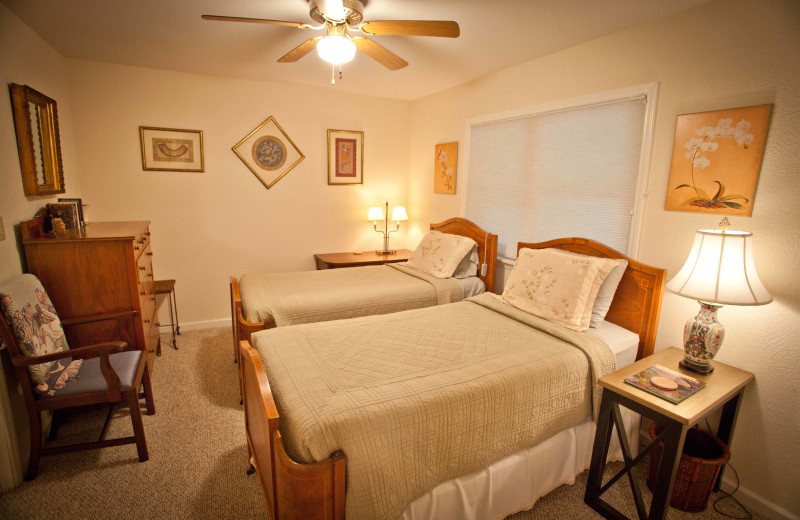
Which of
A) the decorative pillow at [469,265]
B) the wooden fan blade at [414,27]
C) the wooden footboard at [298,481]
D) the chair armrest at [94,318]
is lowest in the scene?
the wooden footboard at [298,481]

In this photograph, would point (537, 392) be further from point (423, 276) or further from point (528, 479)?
point (423, 276)

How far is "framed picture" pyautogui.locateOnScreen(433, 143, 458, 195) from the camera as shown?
3.89 meters

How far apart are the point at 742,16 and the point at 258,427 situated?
290cm

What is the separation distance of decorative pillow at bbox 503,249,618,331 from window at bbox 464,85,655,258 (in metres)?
0.33

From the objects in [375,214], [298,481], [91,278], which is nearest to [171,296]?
[91,278]

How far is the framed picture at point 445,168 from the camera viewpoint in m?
3.89

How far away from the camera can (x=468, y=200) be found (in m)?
3.79

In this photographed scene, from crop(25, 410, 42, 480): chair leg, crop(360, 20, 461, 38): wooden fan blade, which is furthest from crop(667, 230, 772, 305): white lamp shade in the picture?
crop(25, 410, 42, 480): chair leg

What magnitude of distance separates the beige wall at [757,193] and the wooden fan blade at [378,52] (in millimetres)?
1319

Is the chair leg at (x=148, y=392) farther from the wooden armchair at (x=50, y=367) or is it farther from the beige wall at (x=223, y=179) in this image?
the beige wall at (x=223, y=179)

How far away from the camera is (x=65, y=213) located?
252 centimetres

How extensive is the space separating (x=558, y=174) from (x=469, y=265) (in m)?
1.07

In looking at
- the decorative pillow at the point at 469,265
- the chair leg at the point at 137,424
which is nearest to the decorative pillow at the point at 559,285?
the decorative pillow at the point at 469,265

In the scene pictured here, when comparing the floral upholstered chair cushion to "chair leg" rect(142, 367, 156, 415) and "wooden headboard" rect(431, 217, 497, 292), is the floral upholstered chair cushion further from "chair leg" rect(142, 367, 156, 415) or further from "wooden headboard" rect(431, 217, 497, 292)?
"wooden headboard" rect(431, 217, 497, 292)
